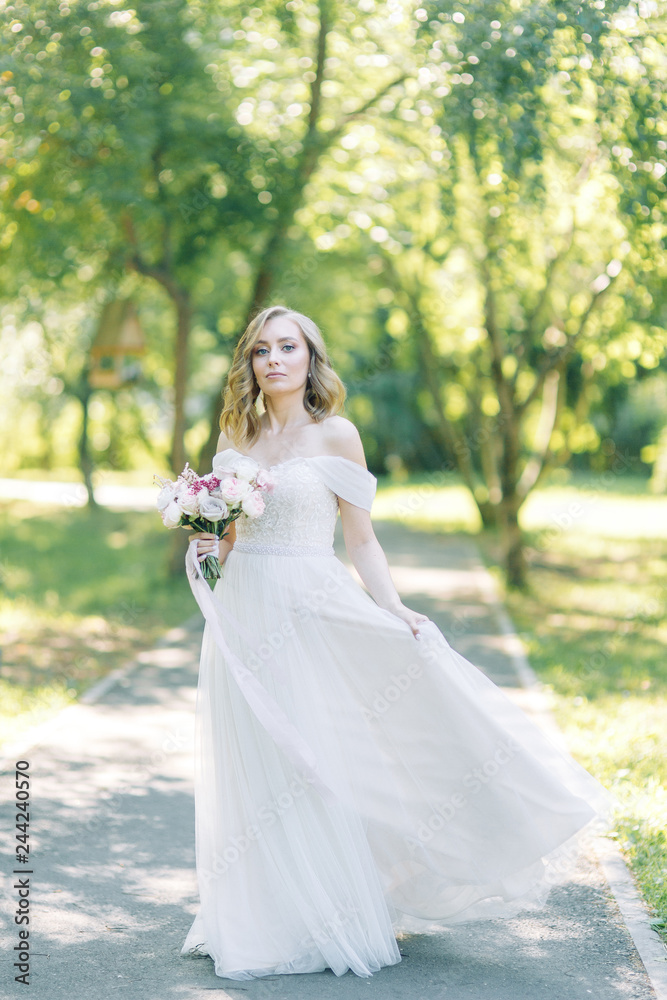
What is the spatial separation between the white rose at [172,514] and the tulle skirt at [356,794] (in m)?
0.42

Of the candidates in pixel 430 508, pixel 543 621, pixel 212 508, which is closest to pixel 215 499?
pixel 212 508

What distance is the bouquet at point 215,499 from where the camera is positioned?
12.8 feet

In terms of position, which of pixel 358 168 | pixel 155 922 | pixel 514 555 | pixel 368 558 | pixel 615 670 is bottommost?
pixel 514 555

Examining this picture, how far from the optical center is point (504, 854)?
3955 millimetres

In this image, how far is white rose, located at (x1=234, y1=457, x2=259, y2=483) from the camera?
3.94 metres

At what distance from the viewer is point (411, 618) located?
4121 millimetres

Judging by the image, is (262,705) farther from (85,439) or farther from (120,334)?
(85,439)

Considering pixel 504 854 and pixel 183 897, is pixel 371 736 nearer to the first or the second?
pixel 504 854

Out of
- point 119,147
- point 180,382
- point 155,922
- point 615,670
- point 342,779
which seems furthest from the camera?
point 180,382

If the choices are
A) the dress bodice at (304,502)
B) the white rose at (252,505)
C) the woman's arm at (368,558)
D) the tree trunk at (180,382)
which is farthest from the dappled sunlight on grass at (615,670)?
the tree trunk at (180,382)

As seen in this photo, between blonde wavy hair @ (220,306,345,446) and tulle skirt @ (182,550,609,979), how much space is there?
620 millimetres

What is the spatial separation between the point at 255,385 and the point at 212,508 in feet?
2.56

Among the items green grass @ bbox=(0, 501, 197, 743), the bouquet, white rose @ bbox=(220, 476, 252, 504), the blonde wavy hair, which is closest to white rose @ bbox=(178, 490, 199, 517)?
the bouquet

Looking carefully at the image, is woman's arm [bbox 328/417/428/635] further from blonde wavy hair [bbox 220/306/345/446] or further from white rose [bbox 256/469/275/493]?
white rose [bbox 256/469/275/493]
